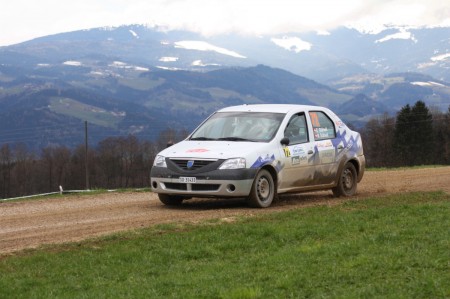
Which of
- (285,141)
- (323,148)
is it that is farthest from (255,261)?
(323,148)

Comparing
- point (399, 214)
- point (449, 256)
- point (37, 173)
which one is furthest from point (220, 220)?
point (37, 173)

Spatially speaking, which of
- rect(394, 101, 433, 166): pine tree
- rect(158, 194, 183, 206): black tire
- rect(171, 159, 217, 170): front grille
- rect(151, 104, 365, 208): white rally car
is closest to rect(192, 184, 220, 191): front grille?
rect(151, 104, 365, 208): white rally car

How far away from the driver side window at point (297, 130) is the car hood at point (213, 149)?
0.85 m

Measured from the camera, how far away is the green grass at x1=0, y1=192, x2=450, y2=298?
22.6ft

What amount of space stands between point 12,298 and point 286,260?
2779 millimetres

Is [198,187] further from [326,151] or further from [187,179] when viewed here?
[326,151]

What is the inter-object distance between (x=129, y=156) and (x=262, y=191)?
9607 centimetres

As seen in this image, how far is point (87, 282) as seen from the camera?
762cm

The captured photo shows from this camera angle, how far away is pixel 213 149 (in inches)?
513

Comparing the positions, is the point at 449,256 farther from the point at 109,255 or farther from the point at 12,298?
the point at 12,298

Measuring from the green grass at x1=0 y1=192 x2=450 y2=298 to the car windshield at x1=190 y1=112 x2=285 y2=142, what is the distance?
8.13 ft

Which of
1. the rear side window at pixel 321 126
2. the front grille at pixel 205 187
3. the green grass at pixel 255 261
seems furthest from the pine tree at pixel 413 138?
the green grass at pixel 255 261

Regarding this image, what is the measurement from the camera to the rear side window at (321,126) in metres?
14.6

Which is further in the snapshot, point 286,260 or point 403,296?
point 286,260
